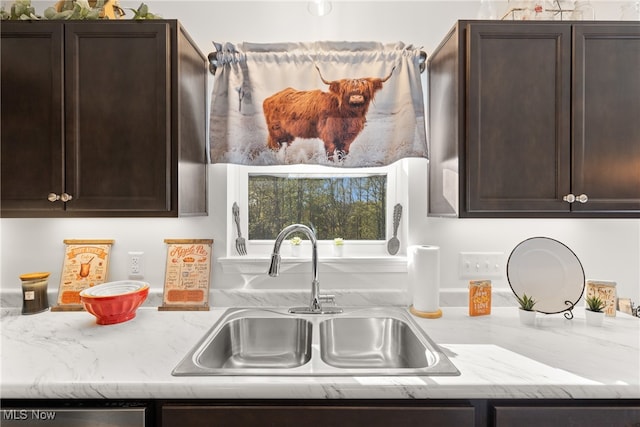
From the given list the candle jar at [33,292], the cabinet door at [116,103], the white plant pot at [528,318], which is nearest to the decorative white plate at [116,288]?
the candle jar at [33,292]

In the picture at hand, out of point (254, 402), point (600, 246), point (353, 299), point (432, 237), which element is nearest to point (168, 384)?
point (254, 402)

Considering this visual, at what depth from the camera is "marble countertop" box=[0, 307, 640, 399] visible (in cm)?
A: 96

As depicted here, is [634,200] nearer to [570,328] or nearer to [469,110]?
[570,328]

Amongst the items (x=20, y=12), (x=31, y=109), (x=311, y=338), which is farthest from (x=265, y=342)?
(x=20, y=12)

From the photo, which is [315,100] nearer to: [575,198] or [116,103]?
[116,103]

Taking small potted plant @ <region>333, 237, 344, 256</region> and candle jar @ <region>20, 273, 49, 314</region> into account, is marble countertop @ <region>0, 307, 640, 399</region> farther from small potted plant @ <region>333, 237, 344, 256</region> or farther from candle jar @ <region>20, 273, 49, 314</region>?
small potted plant @ <region>333, 237, 344, 256</region>

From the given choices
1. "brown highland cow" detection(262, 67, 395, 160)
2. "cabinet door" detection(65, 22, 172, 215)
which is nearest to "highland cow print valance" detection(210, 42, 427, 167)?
"brown highland cow" detection(262, 67, 395, 160)

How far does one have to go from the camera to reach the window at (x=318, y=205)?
182 centimetres

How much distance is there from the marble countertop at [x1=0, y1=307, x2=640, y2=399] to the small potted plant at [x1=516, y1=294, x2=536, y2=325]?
4 centimetres

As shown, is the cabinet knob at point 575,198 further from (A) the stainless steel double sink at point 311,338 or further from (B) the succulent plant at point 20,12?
(B) the succulent plant at point 20,12

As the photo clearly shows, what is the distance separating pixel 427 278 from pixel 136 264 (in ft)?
4.42

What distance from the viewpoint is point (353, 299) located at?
1.69 metres

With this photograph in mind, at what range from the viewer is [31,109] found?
4.35 ft

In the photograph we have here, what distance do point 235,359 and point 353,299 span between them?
1.94ft
